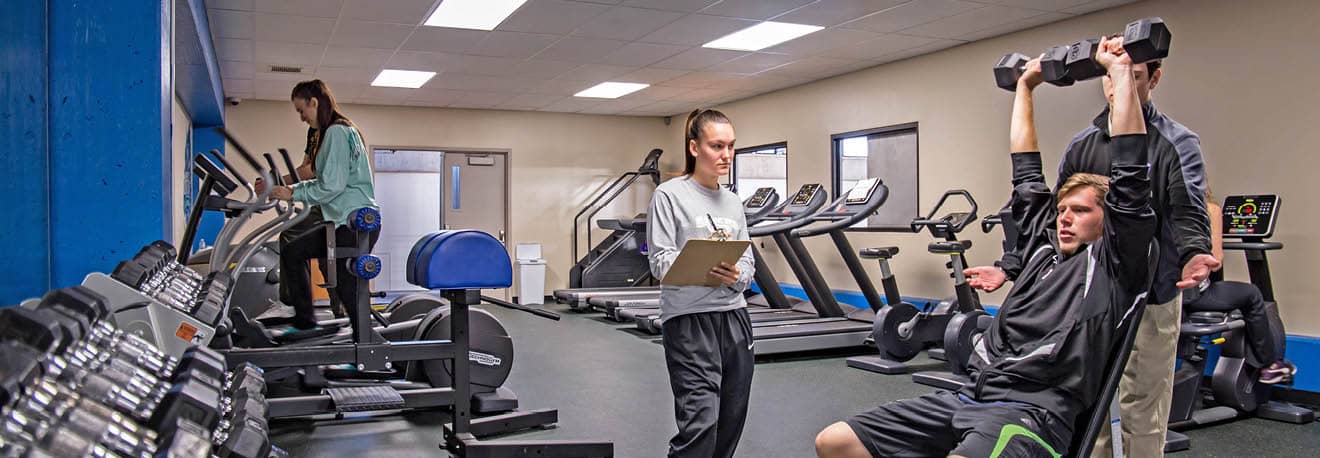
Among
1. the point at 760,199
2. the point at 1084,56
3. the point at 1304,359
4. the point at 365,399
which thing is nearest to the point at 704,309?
the point at 1084,56

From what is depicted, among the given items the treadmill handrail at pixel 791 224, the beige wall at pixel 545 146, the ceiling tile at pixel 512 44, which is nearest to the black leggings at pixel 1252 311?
the treadmill handrail at pixel 791 224

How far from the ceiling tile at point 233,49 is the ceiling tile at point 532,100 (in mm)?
3102

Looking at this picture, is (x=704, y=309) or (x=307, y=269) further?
(x=307, y=269)

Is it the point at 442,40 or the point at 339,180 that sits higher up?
the point at 442,40

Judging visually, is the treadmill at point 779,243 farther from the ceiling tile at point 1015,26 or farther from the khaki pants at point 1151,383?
the khaki pants at point 1151,383

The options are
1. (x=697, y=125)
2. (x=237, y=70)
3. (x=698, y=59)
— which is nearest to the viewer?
(x=697, y=125)

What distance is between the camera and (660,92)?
9555 mm

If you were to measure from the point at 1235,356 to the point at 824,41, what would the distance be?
364 cm

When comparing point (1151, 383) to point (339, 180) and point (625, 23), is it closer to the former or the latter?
point (339, 180)

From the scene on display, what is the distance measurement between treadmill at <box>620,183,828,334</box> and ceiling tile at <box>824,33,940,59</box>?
116 cm

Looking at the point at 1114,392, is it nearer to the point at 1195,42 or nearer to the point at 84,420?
the point at 84,420

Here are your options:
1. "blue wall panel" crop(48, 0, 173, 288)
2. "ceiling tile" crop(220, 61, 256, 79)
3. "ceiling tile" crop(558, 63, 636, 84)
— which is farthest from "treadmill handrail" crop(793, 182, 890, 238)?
"ceiling tile" crop(220, 61, 256, 79)

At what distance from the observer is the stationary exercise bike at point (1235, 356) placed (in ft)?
13.4

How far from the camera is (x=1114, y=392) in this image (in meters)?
1.86
